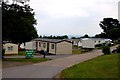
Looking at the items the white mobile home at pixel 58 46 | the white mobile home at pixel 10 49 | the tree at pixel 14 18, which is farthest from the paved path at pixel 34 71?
the white mobile home at pixel 58 46

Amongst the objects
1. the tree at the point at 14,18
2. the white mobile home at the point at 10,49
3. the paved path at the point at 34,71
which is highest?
the tree at the point at 14,18

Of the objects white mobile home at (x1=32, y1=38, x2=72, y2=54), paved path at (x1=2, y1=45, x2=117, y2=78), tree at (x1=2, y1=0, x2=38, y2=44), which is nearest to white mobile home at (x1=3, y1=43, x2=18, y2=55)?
white mobile home at (x1=32, y1=38, x2=72, y2=54)

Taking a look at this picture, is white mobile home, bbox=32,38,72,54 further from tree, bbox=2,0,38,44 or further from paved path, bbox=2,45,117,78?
paved path, bbox=2,45,117,78

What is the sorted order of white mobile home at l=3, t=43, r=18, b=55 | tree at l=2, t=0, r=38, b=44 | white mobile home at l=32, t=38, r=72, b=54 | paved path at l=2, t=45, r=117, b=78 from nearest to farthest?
1. paved path at l=2, t=45, r=117, b=78
2. tree at l=2, t=0, r=38, b=44
3. white mobile home at l=3, t=43, r=18, b=55
4. white mobile home at l=32, t=38, r=72, b=54

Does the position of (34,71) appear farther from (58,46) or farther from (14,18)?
(58,46)

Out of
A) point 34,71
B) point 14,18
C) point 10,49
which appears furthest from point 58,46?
point 34,71

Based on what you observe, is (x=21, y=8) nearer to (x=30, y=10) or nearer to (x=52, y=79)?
(x=30, y=10)

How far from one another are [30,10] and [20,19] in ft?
7.32

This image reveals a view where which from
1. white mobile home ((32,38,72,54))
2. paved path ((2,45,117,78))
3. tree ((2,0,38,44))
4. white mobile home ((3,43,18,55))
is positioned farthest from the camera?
white mobile home ((32,38,72,54))

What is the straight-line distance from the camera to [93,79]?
65.1ft

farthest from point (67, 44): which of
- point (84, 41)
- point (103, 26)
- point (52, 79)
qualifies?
point (103, 26)

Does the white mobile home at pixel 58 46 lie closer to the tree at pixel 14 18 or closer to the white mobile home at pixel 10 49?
the white mobile home at pixel 10 49

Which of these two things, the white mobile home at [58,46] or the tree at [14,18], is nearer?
the tree at [14,18]

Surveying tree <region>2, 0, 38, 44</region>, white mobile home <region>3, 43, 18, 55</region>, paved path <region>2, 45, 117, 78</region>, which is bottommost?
paved path <region>2, 45, 117, 78</region>
